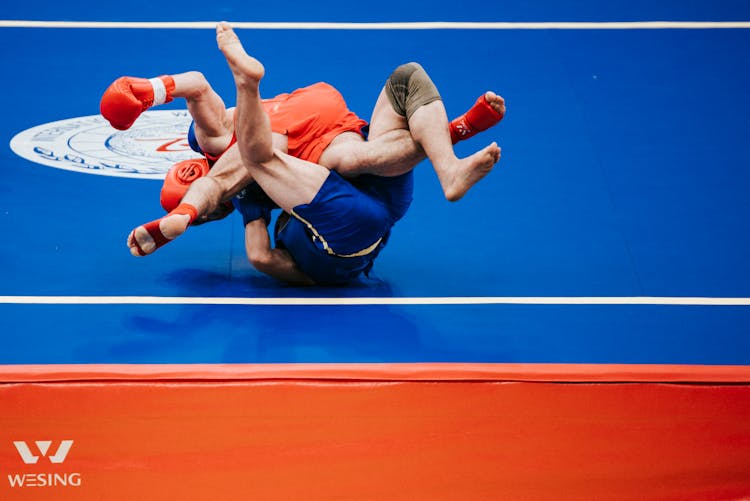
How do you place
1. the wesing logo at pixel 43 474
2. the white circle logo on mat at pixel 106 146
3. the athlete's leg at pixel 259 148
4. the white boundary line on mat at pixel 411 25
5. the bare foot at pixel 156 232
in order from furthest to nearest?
1. the white boundary line on mat at pixel 411 25
2. the white circle logo on mat at pixel 106 146
3. the bare foot at pixel 156 232
4. the athlete's leg at pixel 259 148
5. the wesing logo at pixel 43 474

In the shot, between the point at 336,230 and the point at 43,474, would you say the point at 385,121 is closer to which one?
the point at 336,230

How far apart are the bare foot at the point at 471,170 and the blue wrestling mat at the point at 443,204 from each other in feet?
1.47

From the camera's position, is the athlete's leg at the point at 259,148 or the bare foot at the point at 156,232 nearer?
the athlete's leg at the point at 259,148

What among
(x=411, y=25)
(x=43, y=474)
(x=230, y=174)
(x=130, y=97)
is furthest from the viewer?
(x=411, y=25)

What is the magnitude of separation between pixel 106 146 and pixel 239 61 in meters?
1.43

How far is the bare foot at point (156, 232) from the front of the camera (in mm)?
3074

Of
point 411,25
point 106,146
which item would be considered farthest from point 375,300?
point 411,25

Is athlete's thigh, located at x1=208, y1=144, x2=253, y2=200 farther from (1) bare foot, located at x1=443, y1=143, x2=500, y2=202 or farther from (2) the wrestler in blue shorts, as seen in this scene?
(1) bare foot, located at x1=443, y1=143, x2=500, y2=202

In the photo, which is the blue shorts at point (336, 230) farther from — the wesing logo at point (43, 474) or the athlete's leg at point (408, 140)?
the wesing logo at point (43, 474)

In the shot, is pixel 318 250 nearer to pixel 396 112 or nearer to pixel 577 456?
pixel 396 112

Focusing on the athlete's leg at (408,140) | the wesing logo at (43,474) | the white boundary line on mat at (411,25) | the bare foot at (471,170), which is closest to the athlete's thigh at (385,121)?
the athlete's leg at (408,140)

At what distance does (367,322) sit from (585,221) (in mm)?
1018

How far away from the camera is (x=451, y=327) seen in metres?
3.21

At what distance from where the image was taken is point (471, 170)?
9.59 ft
